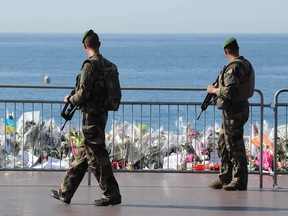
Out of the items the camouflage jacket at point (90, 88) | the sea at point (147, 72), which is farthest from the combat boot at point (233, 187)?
the sea at point (147, 72)

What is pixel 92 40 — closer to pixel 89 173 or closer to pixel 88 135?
pixel 88 135

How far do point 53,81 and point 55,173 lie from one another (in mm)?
61764

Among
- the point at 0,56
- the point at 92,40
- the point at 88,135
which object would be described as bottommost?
the point at 88,135

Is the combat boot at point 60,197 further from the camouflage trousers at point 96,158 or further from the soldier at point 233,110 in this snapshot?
the soldier at point 233,110

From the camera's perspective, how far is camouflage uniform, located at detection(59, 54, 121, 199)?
43.3ft

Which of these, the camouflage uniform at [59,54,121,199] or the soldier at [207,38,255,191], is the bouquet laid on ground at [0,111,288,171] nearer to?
the soldier at [207,38,255,191]

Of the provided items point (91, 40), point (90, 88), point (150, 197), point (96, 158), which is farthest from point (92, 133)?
point (150, 197)

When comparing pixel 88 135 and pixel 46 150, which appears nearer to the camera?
pixel 88 135

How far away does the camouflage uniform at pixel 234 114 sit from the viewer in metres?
14.2

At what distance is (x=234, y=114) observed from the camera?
1448 cm

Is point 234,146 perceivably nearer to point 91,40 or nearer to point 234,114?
point 234,114

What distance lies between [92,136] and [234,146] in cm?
215

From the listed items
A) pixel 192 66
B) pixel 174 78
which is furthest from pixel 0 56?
pixel 174 78

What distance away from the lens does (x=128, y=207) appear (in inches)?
537
